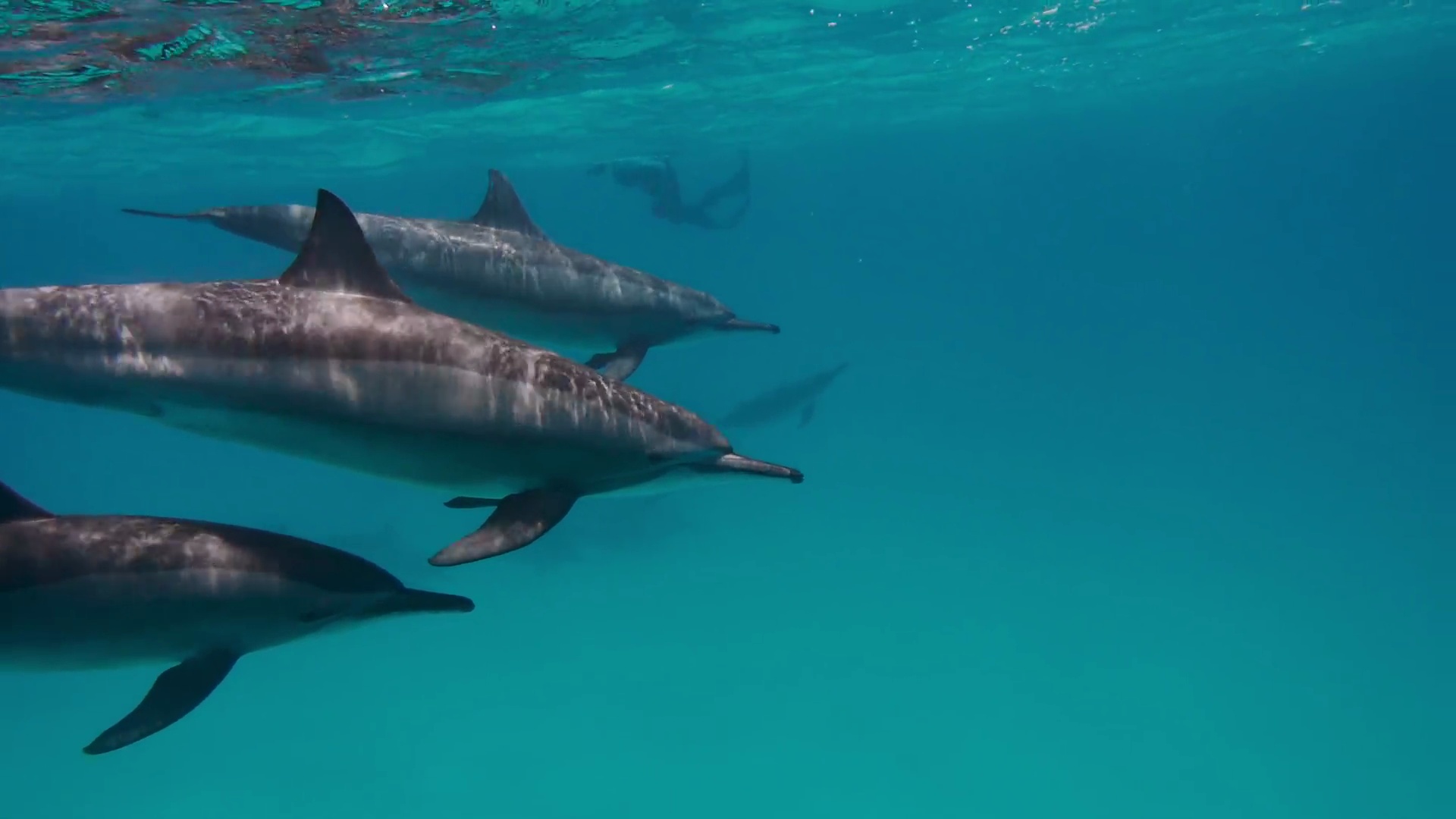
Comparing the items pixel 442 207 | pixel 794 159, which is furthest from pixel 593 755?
pixel 442 207

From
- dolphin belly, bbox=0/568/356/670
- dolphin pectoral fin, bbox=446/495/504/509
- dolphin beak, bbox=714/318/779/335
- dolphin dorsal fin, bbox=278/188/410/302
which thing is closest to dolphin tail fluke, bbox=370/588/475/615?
dolphin belly, bbox=0/568/356/670

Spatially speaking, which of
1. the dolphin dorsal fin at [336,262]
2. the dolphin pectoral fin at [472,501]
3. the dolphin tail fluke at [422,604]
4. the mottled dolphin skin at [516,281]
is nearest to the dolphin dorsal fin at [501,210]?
the mottled dolphin skin at [516,281]

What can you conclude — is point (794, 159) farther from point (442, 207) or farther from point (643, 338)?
point (643, 338)

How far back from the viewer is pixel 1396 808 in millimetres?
24625

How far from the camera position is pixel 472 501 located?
6156 mm

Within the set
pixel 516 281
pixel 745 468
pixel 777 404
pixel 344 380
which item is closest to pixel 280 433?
pixel 344 380

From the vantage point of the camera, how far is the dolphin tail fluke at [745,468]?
5988 mm

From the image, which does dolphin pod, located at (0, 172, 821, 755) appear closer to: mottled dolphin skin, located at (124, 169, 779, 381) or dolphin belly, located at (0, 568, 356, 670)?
dolphin belly, located at (0, 568, 356, 670)

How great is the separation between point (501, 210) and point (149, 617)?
537cm

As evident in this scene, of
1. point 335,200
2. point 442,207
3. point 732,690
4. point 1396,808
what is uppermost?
point 335,200

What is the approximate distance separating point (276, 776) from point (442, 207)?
58.3m

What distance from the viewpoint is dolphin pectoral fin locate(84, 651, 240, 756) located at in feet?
17.2

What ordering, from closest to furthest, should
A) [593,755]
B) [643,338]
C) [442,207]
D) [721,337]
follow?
[643,338] → [721,337] → [593,755] → [442,207]

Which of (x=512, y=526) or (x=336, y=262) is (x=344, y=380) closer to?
(x=336, y=262)
